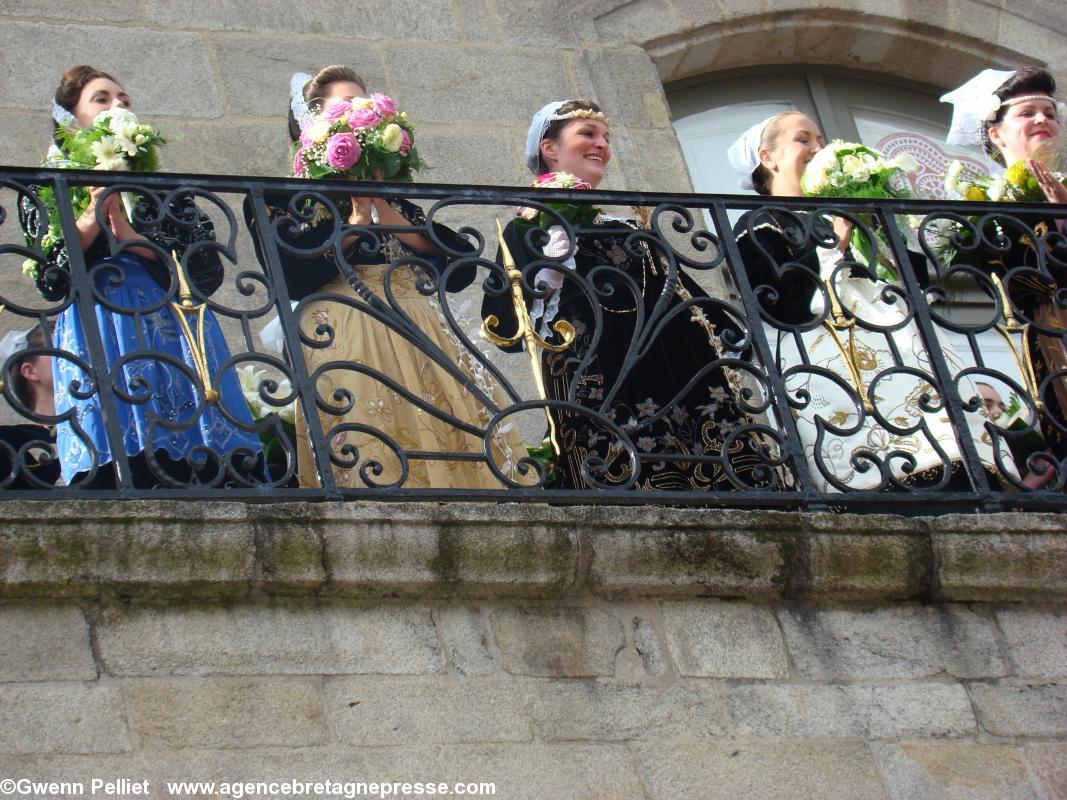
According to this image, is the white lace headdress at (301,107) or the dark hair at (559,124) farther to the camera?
the dark hair at (559,124)

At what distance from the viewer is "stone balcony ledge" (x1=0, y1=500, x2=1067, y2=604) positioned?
16.3 feet

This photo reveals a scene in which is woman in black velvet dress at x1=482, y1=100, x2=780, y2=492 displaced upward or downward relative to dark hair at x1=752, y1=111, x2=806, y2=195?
downward

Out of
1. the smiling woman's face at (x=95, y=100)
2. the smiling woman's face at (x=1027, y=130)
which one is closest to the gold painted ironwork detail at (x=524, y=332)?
the smiling woman's face at (x=95, y=100)

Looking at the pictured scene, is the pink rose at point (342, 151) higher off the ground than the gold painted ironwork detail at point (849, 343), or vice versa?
the pink rose at point (342, 151)

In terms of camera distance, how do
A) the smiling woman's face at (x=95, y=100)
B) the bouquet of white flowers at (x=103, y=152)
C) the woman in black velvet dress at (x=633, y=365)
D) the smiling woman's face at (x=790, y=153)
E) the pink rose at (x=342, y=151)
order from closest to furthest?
1. the woman in black velvet dress at (x=633, y=365)
2. the bouquet of white flowers at (x=103, y=152)
3. the pink rose at (x=342, y=151)
4. the smiling woman's face at (x=95, y=100)
5. the smiling woman's face at (x=790, y=153)

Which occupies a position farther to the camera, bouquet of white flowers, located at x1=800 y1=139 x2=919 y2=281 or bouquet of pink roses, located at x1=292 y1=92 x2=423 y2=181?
bouquet of white flowers, located at x1=800 y1=139 x2=919 y2=281

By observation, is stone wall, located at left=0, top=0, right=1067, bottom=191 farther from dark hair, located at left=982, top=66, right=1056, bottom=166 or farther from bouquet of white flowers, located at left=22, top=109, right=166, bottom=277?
bouquet of white flowers, located at left=22, top=109, right=166, bottom=277

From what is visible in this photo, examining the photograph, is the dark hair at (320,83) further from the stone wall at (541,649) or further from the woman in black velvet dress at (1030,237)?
the woman in black velvet dress at (1030,237)

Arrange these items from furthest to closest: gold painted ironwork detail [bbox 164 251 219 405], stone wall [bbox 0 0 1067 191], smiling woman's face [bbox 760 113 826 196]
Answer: stone wall [bbox 0 0 1067 191], smiling woman's face [bbox 760 113 826 196], gold painted ironwork detail [bbox 164 251 219 405]

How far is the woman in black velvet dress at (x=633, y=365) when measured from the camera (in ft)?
18.5

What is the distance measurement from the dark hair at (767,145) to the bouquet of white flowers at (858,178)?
25cm

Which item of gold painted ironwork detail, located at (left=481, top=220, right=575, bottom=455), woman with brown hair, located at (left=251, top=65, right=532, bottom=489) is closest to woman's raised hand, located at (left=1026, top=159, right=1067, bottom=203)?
gold painted ironwork detail, located at (left=481, top=220, right=575, bottom=455)

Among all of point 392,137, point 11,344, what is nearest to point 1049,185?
point 392,137

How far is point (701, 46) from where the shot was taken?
8.43m
